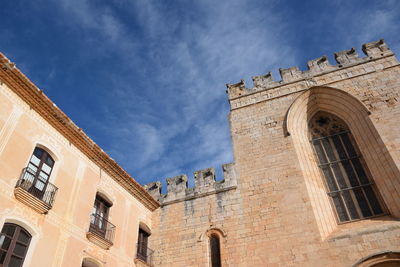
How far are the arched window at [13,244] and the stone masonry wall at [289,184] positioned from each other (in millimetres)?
4897

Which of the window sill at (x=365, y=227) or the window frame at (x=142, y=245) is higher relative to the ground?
the window frame at (x=142, y=245)

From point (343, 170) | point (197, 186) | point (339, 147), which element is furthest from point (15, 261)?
point (339, 147)

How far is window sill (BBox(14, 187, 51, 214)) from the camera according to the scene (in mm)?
7242

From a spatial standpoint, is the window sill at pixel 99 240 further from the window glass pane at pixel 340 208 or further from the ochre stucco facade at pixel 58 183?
the window glass pane at pixel 340 208

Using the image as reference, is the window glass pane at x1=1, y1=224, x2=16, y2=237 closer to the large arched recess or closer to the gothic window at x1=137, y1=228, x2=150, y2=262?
the gothic window at x1=137, y1=228, x2=150, y2=262

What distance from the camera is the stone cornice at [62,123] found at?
8.02 metres

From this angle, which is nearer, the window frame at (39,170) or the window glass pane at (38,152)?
the window frame at (39,170)

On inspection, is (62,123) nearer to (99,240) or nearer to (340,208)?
(99,240)

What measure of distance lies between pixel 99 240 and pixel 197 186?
13.8ft

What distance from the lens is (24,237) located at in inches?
285

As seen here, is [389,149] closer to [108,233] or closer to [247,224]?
[247,224]

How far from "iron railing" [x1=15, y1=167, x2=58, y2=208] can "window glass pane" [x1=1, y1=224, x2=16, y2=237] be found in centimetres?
81

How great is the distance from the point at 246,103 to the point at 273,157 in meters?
2.91

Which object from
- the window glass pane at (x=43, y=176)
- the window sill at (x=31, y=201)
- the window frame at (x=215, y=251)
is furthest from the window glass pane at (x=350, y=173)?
the window glass pane at (x=43, y=176)
